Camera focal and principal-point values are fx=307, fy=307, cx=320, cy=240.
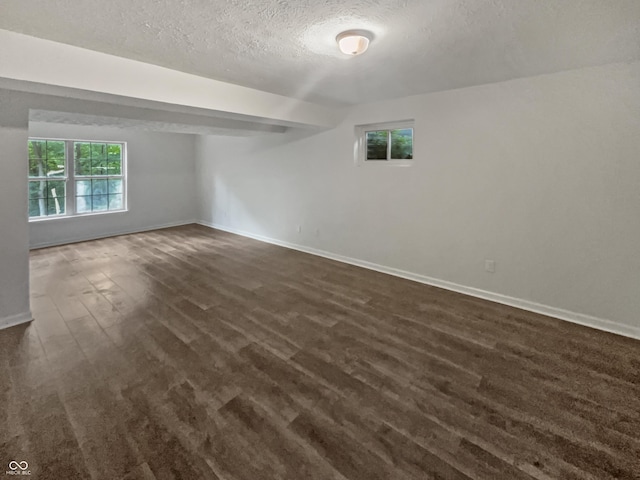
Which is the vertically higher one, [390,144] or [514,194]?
[390,144]

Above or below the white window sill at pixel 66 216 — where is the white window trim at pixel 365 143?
above

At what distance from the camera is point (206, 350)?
250 cm

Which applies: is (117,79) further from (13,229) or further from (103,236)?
(103,236)

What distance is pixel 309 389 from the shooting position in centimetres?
207

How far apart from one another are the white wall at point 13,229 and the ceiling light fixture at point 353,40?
2806mm

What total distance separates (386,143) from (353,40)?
2395 mm

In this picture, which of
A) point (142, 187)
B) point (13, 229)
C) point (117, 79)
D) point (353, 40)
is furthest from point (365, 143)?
point (142, 187)

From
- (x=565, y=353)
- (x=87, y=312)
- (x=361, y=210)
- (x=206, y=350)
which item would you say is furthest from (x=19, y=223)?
(x=565, y=353)

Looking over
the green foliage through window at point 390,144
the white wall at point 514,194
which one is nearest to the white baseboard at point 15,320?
the white wall at point 514,194

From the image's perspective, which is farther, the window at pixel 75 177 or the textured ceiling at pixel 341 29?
the window at pixel 75 177

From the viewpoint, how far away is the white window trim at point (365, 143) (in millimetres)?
4129

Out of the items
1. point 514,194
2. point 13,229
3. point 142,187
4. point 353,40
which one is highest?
point 353,40

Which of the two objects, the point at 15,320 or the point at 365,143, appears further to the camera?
the point at 365,143

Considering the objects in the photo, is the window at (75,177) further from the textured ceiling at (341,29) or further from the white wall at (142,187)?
the textured ceiling at (341,29)
